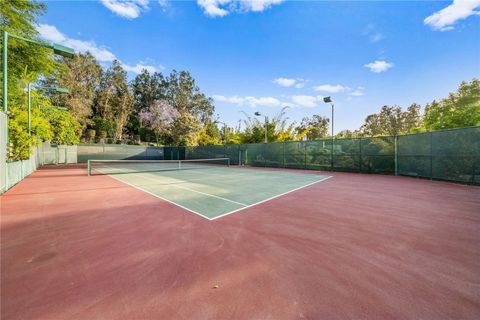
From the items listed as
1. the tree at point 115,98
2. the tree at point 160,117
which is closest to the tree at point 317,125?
the tree at point 160,117

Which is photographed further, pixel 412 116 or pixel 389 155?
pixel 412 116

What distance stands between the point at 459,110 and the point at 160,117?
39.1 metres

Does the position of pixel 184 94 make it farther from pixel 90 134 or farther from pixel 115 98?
pixel 90 134

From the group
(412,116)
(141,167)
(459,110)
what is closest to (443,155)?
(459,110)

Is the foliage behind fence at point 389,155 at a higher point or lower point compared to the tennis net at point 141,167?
higher

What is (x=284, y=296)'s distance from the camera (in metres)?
2.01

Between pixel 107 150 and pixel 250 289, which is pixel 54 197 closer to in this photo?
pixel 250 289

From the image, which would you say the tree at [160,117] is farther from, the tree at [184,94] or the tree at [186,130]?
the tree at [184,94]

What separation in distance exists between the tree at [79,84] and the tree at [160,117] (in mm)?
9197

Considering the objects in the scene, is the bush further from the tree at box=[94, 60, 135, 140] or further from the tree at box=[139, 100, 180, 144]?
the tree at box=[139, 100, 180, 144]

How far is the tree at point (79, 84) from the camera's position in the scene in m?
28.2

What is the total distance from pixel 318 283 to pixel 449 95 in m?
26.1


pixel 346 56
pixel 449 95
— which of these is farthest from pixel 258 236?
pixel 449 95

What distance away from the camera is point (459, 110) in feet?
45.6
